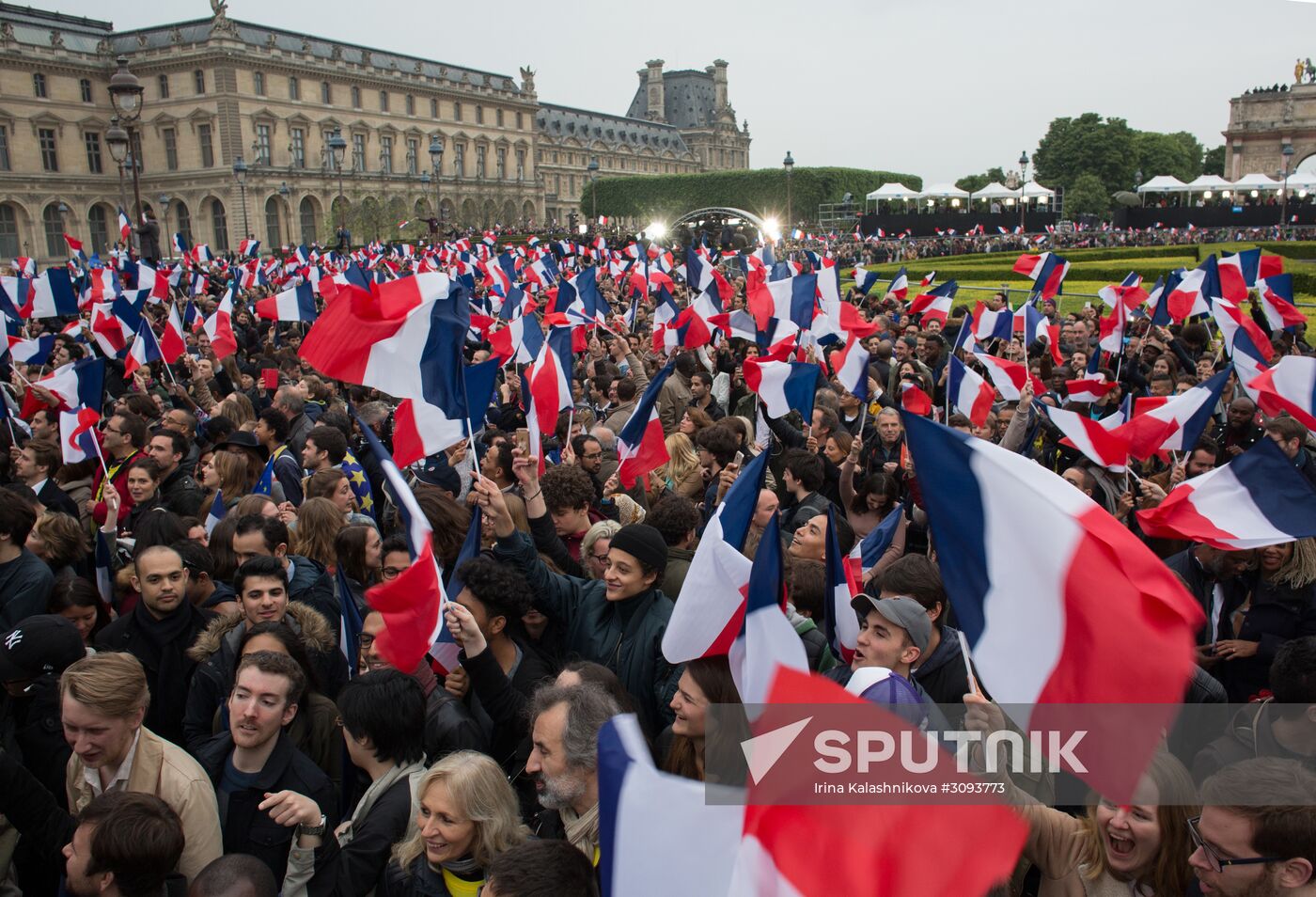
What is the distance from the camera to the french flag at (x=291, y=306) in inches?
434

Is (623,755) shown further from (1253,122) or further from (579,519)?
(1253,122)

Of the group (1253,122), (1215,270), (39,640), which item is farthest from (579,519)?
(1253,122)

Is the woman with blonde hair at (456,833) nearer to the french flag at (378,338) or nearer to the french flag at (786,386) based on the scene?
the french flag at (378,338)

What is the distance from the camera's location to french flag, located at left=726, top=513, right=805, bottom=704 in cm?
250

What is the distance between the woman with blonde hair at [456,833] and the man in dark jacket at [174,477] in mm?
3506

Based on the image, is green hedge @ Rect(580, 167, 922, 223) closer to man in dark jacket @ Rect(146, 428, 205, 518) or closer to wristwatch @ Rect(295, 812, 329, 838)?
man in dark jacket @ Rect(146, 428, 205, 518)

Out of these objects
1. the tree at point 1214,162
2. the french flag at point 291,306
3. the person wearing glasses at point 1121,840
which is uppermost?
the tree at point 1214,162

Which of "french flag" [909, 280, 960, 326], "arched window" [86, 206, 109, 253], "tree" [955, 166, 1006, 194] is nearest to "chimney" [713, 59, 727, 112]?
"tree" [955, 166, 1006, 194]

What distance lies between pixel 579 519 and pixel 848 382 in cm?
352

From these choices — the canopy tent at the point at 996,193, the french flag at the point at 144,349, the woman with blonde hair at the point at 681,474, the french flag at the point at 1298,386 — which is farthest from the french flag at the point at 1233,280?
the canopy tent at the point at 996,193

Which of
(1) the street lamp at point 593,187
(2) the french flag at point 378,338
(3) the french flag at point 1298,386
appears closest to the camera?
(2) the french flag at point 378,338

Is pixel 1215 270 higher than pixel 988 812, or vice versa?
pixel 1215 270

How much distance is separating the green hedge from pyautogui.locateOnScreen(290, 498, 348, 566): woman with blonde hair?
7205cm

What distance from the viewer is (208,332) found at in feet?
35.6
